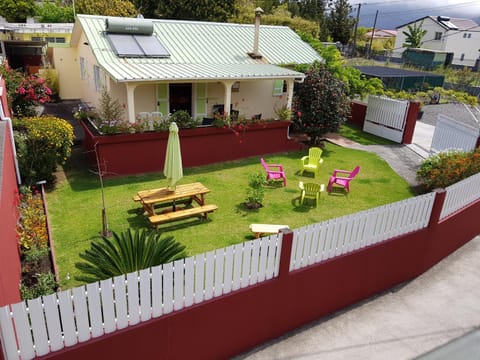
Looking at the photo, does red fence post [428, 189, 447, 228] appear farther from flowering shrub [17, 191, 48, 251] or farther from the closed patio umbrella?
flowering shrub [17, 191, 48, 251]

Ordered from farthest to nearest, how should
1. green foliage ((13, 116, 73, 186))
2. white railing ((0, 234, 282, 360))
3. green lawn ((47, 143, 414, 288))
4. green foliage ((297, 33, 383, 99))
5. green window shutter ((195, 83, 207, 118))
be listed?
green foliage ((297, 33, 383, 99)), green window shutter ((195, 83, 207, 118)), green foliage ((13, 116, 73, 186)), green lawn ((47, 143, 414, 288)), white railing ((0, 234, 282, 360))

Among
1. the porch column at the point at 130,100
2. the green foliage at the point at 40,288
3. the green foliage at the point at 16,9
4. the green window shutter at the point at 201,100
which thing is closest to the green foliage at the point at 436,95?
the green window shutter at the point at 201,100

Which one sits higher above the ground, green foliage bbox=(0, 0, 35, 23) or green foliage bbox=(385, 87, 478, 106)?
green foliage bbox=(0, 0, 35, 23)

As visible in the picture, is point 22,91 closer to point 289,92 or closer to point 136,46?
point 136,46

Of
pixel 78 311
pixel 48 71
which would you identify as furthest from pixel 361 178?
pixel 48 71

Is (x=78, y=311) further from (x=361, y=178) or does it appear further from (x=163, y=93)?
(x=163, y=93)

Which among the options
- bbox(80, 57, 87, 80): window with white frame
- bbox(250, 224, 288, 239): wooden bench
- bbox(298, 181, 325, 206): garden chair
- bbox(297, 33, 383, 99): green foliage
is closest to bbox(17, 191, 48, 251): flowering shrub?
bbox(250, 224, 288, 239): wooden bench

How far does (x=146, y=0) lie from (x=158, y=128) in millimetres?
30510

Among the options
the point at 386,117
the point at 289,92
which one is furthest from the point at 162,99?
the point at 386,117

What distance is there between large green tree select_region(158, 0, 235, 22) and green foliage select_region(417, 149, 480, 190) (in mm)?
31741

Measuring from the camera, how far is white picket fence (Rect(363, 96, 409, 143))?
57.8 ft

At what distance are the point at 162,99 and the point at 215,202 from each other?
6.71m

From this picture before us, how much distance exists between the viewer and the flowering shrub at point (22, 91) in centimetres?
1304

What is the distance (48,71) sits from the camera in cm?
2275
